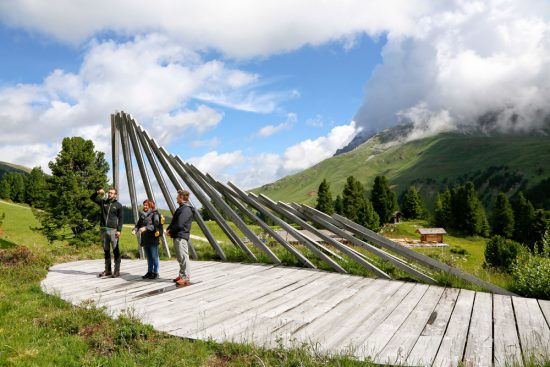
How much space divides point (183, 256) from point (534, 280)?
756cm

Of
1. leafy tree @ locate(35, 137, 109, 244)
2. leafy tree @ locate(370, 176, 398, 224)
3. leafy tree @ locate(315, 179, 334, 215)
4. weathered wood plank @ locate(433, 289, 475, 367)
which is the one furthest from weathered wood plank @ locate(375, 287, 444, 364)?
leafy tree @ locate(370, 176, 398, 224)

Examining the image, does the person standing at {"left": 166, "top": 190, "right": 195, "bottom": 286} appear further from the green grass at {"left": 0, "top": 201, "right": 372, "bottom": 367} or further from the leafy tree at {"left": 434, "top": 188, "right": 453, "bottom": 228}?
the leafy tree at {"left": 434, "top": 188, "right": 453, "bottom": 228}

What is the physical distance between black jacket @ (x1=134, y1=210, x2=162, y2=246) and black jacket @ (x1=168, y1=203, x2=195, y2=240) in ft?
3.30

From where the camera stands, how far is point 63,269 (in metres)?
12.0

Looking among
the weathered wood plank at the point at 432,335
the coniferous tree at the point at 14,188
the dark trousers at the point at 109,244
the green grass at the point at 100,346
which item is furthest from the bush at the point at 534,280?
the coniferous tree at the point at 14,188

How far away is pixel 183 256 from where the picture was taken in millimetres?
9320

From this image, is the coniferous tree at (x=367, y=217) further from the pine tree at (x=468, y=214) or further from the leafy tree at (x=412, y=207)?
the leafy tree at (x=412, y=207)

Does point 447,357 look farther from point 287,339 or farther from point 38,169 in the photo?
point 38,169

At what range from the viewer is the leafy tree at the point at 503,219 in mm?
82000

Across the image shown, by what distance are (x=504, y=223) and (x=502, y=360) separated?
90.6 metres

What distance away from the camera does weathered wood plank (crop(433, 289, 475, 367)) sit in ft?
15.8

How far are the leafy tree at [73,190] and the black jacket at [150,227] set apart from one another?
2338cm

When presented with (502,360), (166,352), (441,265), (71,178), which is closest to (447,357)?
(502,360)

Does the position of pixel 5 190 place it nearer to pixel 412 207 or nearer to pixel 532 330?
pixel 412 207
